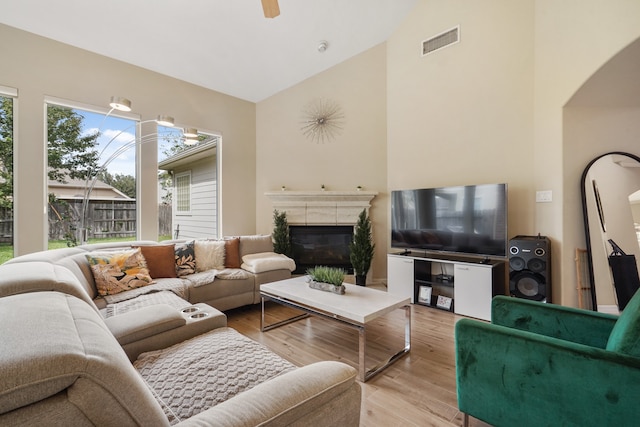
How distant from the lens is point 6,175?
314cm

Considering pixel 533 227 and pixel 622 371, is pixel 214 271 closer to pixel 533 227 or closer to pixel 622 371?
pixel 622 371

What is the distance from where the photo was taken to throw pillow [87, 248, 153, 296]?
8.62 feet

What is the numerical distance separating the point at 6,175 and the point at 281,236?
3283mm

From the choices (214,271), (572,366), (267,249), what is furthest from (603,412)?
(267,249)

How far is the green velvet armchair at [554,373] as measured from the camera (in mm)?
1138

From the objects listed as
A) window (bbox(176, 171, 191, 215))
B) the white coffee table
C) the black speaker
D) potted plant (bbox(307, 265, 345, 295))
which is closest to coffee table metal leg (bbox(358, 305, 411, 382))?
the white coffee table

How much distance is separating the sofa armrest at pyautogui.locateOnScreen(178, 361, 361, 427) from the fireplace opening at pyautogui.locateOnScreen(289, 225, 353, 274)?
12.5 ft

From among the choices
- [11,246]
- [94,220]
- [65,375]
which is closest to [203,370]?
[65,375]

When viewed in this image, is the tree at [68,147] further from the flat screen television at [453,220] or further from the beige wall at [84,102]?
the flat screen television at [453,220]

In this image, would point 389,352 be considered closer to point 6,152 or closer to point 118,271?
point 118,271

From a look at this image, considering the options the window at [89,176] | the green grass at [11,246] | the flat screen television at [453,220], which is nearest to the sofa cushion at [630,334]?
the flat screen television at [453,220]

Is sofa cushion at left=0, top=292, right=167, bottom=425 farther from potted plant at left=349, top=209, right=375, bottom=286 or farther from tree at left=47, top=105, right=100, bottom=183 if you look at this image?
potted plant at left=349, top=209, right=375, bottom=286

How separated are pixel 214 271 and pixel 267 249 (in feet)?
2.92

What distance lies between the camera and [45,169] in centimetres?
335
